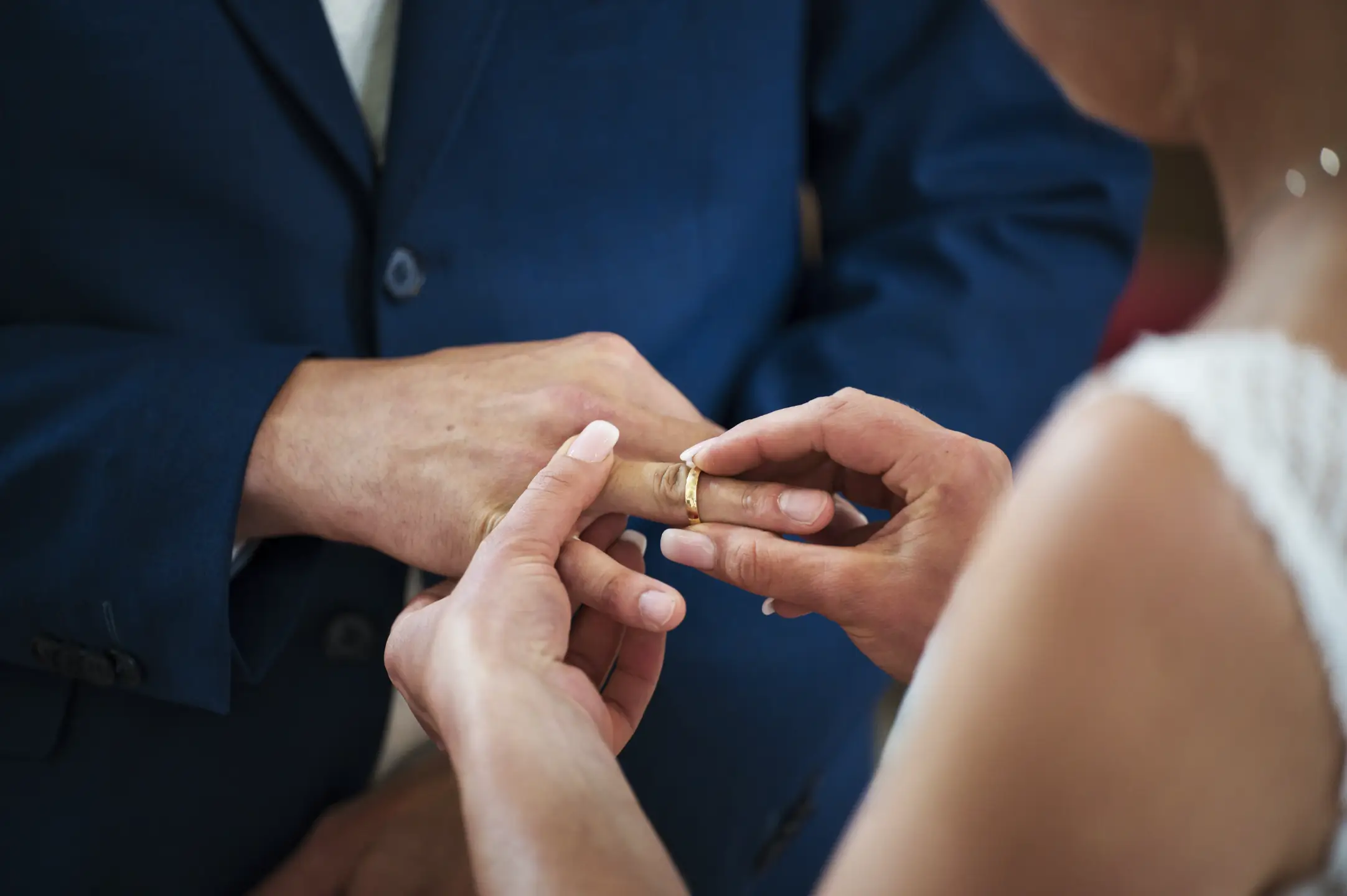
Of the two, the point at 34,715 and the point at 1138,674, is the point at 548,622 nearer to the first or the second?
the point at 1138,674

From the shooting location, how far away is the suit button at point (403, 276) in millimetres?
579

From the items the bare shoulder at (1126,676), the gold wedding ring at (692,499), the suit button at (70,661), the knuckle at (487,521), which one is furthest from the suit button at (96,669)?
the bare shoulder at (1126,676)

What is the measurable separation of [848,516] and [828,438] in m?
0.04

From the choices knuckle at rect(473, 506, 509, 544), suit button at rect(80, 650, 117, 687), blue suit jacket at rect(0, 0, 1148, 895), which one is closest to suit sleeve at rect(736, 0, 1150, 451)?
blue suit jacket at rect(0, 0, 1148, 895)

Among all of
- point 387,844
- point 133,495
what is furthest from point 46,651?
point 387,844

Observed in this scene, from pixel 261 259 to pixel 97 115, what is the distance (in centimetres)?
11

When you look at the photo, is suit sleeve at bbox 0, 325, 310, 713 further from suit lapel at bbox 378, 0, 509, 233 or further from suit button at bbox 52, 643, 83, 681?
suit lapel at bbox 378, 0, 509, 233

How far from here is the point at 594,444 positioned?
0.48 m

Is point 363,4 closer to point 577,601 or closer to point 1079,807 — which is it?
point 577,601

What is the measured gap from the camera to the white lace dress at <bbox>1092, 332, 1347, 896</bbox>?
277 millimetres

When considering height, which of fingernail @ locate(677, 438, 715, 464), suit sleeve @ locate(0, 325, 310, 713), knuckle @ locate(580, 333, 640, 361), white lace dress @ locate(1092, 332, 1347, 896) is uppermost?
white lace dress @ locate(1092, 332, 1347, 896)

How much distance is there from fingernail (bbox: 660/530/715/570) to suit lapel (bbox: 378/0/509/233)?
266mm

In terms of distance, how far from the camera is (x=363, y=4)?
56 centimetres

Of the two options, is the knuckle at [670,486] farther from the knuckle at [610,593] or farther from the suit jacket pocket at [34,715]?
the suit jacket pocket at [34,715]
